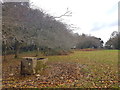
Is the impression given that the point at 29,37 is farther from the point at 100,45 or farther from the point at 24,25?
the point at 100,45

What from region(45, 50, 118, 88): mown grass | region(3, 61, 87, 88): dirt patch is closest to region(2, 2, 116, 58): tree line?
region(3, 61, 87, 88): dirt patch

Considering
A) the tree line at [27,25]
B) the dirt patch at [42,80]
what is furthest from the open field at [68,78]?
the tree line at [27,25]

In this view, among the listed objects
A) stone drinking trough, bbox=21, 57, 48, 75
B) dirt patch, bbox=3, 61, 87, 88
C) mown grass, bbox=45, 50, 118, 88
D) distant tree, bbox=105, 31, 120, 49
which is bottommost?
dirt patch, bbox=3, 61, 87, 88

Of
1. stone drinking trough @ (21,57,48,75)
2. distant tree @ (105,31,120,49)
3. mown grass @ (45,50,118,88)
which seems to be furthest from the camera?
distant tree @ (105,31,120,49)

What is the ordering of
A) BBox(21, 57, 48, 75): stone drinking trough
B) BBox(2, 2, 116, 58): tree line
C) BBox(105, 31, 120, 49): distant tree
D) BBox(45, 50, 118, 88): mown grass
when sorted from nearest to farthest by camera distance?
BBox(45, 50, 118, 88): mown grass, BBox(21, 57, 48, 75): stone drinking trough, BBox(2, 2, 116, 58): tree line, BBox(105, 31, 120, 49): distant tree

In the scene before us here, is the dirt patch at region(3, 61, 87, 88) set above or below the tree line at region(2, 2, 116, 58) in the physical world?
below

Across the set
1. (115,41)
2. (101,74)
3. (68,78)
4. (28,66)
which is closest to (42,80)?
(28,66)

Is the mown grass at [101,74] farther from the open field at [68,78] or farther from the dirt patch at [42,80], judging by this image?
the dirt patch at [42,80]

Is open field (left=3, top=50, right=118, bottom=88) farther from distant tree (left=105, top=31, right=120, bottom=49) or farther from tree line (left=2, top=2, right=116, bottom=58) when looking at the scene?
distant tree (left=105, top=31, right=120, bottom=49)

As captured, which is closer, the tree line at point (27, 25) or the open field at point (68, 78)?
the open field at point (68, 78)

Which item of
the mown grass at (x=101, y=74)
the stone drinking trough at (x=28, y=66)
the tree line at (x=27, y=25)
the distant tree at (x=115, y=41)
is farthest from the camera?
the distant tree at (x=115, y=41)

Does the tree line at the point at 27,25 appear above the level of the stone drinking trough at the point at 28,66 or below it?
above

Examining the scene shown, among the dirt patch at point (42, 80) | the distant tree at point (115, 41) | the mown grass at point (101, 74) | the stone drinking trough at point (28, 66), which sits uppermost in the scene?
the distant tree at point (115, 41)

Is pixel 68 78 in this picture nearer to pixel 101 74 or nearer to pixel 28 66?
pixel 101 74
